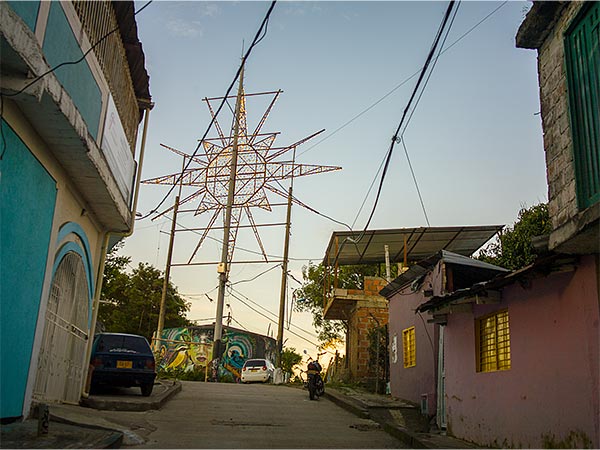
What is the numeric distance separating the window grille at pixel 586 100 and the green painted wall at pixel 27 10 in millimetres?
6771

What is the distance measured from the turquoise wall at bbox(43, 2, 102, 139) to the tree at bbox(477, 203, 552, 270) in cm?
1414

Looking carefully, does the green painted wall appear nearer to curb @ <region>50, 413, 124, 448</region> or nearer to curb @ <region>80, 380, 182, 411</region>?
curb @ <region>50, 413, 124, 448</region>

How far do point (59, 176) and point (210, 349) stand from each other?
37.5m

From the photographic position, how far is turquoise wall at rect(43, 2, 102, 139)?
341 inches

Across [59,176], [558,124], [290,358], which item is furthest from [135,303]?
[558,124]

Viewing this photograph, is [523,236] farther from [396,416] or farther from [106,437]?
[106,437]

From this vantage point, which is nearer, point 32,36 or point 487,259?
point 32,36

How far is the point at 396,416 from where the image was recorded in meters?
14.6

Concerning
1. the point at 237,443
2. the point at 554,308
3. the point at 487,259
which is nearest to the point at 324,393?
the point at 487,259

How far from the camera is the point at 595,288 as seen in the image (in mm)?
7133

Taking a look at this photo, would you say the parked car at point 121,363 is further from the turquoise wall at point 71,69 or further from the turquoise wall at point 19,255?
the turquoise wall at point 71,69

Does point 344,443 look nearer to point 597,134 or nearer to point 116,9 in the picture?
point 597,134

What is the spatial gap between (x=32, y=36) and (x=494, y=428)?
8635 mm

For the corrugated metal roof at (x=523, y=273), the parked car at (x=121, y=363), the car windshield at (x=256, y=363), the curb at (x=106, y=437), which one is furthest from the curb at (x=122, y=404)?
the car windshield at (x=256, y=363)
